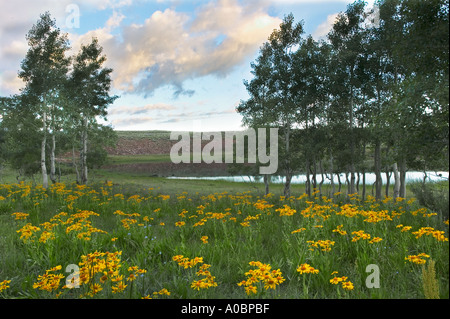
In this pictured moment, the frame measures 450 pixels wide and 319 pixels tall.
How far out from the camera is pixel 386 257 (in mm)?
5035

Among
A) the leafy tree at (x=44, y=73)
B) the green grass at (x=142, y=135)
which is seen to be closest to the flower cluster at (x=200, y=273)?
the leafy tree at (x=44, y=73)

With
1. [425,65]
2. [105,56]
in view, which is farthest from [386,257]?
[105,56]

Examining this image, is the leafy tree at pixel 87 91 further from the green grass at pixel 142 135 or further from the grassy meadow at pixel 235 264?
the green grass at pixel 142 135

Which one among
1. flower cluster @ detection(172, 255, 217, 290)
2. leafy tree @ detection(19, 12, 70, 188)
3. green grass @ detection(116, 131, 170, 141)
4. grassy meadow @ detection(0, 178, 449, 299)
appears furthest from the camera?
green grass @ detection(116, 131, 170, 141)

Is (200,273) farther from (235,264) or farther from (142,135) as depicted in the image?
(142,135)

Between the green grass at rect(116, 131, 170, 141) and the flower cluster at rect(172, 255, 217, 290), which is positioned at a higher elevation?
the green grass at rect(116, 131, 170, 141)

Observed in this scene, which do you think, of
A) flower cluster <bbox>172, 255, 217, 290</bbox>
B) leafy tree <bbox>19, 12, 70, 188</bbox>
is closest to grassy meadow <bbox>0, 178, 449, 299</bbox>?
flower cluster <bbox>172, 255, 217, 290</bbox>

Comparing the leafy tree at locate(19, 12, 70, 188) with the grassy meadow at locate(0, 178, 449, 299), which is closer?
the grassy meadow at locate(0, 178, 449, 299)

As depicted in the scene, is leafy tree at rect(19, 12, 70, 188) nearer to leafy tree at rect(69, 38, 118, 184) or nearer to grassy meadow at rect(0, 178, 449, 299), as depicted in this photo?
leafy tree at rect(69, 38, 118, 184)

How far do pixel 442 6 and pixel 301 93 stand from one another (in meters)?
14.7

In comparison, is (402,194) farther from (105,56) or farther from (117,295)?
(105,56)

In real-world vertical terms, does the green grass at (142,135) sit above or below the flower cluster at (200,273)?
above

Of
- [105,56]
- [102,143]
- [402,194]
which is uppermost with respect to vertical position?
[105,56]

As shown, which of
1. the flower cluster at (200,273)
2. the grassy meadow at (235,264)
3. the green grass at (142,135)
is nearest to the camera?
the flower cluster at (200,273)
